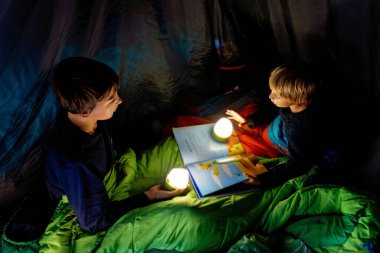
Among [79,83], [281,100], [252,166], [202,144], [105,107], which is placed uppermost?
[79,83]

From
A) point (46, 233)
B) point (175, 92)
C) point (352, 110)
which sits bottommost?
point (46, 233)

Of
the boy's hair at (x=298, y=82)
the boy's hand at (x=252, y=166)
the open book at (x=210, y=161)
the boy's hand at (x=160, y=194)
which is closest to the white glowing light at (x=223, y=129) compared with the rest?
the open book at (x=210, y=161)

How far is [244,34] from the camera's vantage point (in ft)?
5.31

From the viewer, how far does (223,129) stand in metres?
1.43

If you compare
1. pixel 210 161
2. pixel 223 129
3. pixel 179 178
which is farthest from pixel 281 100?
pixel 179 178

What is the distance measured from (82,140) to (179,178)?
1.32 feet

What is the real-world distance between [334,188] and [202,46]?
0.98 meters

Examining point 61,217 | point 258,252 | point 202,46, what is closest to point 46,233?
point 61,217

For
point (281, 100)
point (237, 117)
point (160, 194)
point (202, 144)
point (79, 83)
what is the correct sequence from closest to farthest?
1. point (79, 83)
2. point (160, 194)
3. point (281, 100)
4. point (202, 144)
5. point (237, 117)

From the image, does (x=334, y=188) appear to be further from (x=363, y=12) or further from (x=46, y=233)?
(x=46, y=233)

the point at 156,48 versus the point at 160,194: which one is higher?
the point at 156,48

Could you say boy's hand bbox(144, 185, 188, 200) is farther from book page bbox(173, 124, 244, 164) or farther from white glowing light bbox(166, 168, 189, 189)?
book page bbox(173, 124, 244, 164)

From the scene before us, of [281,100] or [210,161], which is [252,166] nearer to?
[210,161]

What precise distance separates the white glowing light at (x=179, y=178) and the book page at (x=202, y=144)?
138mm
